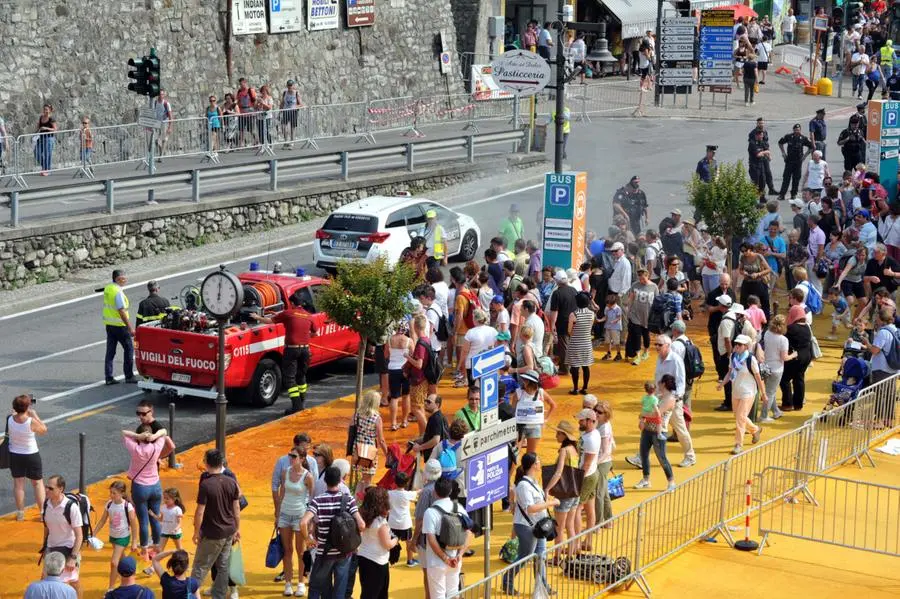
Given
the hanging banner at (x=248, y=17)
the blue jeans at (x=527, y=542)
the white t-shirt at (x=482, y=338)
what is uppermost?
the hanging banner at (x=248, y=17)

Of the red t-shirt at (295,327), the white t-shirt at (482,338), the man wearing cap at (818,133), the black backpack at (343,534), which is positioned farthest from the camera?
the man wearing cap at (818,133)

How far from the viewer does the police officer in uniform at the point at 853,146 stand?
1329 inches

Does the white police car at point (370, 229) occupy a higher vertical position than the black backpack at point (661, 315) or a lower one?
higher

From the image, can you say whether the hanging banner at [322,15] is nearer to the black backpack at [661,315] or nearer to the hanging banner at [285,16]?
the hanging banner at [285,16]

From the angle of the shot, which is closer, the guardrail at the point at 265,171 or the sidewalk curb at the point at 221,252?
the sidewalk curb at the point at 221,252

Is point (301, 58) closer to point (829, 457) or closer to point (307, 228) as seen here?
point (307, 228)

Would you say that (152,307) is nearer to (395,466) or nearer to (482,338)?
(482,338)

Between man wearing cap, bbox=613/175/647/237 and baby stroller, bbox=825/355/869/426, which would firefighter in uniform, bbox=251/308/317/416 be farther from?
man wearing cap, bbox=613/175/647/237

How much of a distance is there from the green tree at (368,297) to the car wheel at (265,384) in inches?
81.5

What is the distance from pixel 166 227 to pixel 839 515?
16.2m

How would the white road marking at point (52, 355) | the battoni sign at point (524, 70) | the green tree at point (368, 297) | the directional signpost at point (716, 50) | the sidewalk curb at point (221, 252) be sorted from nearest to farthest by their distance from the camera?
the green tree at point (368, 297)
the white road marking at point (52, 355)
the sidewalk curb at point (221, 252)
the battoni sign at point (524, 70)
the directional signpost at point (716, 50)

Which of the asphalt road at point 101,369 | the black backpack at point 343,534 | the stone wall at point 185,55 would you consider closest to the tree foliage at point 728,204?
the asphalt road at point 101,369

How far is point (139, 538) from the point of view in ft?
48.2

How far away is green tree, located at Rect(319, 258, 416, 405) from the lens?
1761cm
